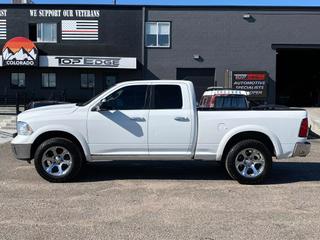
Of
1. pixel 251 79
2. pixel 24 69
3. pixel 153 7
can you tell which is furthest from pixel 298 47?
pixel 24 69

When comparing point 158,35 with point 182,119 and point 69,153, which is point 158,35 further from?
point 69,153

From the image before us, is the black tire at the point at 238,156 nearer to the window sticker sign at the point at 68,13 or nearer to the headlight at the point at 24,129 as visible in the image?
the headlight at the point at 24,129

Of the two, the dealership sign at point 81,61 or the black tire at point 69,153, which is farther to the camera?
the dealership sign at point 81,61

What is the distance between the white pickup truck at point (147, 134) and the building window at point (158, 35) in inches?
987

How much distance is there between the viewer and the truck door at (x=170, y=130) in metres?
9.28

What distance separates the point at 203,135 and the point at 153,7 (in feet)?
84.3

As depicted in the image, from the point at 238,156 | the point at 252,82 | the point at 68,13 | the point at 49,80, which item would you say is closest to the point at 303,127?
the point at 238,156

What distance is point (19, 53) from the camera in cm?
3253

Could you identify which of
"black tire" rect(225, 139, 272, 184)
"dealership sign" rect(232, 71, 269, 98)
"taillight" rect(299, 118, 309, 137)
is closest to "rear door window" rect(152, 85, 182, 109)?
"black tire" rect(225, 139, 272, 184)

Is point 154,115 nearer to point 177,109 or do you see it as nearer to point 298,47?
point 177,109

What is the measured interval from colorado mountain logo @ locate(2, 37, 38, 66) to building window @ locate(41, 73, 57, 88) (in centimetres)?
209

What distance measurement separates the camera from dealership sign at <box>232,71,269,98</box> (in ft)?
107

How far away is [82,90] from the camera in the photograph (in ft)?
113

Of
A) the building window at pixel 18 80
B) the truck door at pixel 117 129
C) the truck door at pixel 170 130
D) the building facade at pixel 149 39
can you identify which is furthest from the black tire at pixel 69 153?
the building window at pixel 18 80
